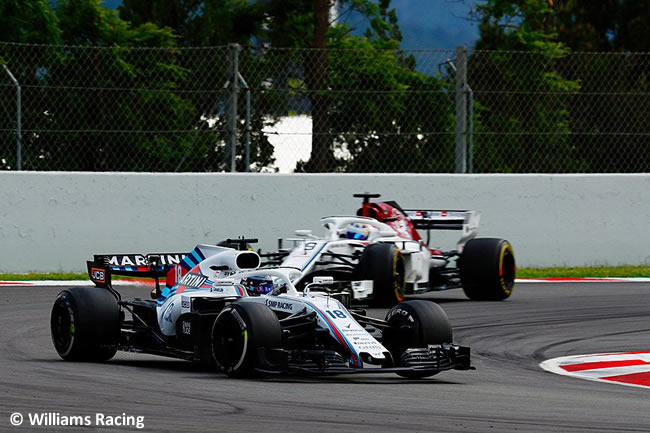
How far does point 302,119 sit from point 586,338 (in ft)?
21.8

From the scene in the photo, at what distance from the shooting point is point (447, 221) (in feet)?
47.7

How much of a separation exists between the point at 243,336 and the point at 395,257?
5027 millimetres

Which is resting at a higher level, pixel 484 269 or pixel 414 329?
pixel 484 269

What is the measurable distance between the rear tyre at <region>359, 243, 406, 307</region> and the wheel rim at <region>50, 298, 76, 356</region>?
411 cm

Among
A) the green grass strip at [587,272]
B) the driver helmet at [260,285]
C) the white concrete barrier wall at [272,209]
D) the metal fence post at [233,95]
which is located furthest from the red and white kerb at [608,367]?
the metal fence post at [233,95]

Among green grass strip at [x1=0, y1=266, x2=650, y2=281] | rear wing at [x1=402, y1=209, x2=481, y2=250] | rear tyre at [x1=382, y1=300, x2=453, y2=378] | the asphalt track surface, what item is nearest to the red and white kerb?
the asphalt track surface

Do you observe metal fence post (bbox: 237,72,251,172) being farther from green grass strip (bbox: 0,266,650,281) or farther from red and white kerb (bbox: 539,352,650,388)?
red and white kerb (bbox: 539,352,650,388)

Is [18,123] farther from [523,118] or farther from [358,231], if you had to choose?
[523,118]

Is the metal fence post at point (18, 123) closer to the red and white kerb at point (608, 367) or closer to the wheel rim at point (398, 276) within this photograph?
the wheel rim at point (398, 276)

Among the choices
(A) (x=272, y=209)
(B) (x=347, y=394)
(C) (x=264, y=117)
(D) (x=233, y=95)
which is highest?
(D) (x=233, y=95)

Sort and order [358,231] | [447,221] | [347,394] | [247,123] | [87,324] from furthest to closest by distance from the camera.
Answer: [247,123] < [447,221] < [358,231] < [87,324] < [347,394]

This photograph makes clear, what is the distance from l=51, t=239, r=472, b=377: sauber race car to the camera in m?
7.79

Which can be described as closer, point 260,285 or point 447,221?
point 260,285

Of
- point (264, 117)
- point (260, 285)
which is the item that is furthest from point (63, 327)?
point (264, 117)
